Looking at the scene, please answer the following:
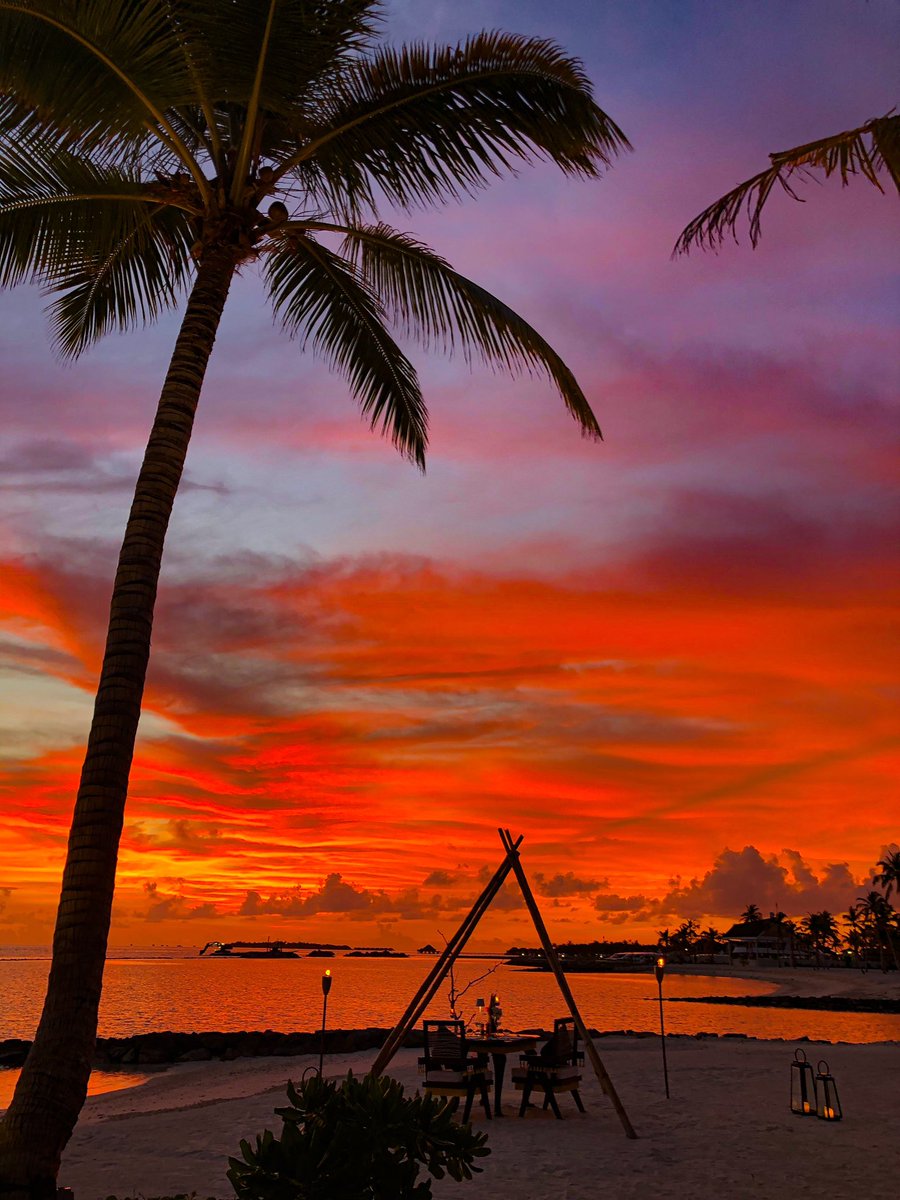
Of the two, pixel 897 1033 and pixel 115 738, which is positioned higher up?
pixel 115 738

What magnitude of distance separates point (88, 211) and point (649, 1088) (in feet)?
46.9

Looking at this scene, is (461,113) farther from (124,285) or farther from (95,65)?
(124,285)

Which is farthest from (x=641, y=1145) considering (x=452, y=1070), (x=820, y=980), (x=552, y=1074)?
(x=820, y=980)

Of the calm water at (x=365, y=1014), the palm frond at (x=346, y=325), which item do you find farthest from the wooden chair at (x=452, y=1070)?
the calm water at (x=365, y=1014)

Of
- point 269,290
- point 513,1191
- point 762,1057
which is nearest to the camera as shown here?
point 513,1191

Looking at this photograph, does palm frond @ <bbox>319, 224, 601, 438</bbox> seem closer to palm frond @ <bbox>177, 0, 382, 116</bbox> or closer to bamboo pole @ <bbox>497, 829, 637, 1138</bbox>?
palm frond @ <bbox>177, 0, 382, 116</bbox>

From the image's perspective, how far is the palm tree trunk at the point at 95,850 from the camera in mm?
5082

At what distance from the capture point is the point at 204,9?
703cm

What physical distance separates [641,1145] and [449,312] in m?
9.24

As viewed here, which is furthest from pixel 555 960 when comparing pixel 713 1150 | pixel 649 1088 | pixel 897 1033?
pixel 897 1033

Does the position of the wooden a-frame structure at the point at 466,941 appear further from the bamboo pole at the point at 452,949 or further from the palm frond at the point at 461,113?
the palm frond at the point at 461,113

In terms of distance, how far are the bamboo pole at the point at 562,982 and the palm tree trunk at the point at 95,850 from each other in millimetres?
6505

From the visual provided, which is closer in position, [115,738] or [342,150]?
[115,738]

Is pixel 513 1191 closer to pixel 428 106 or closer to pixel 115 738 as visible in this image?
pixel 115 738
